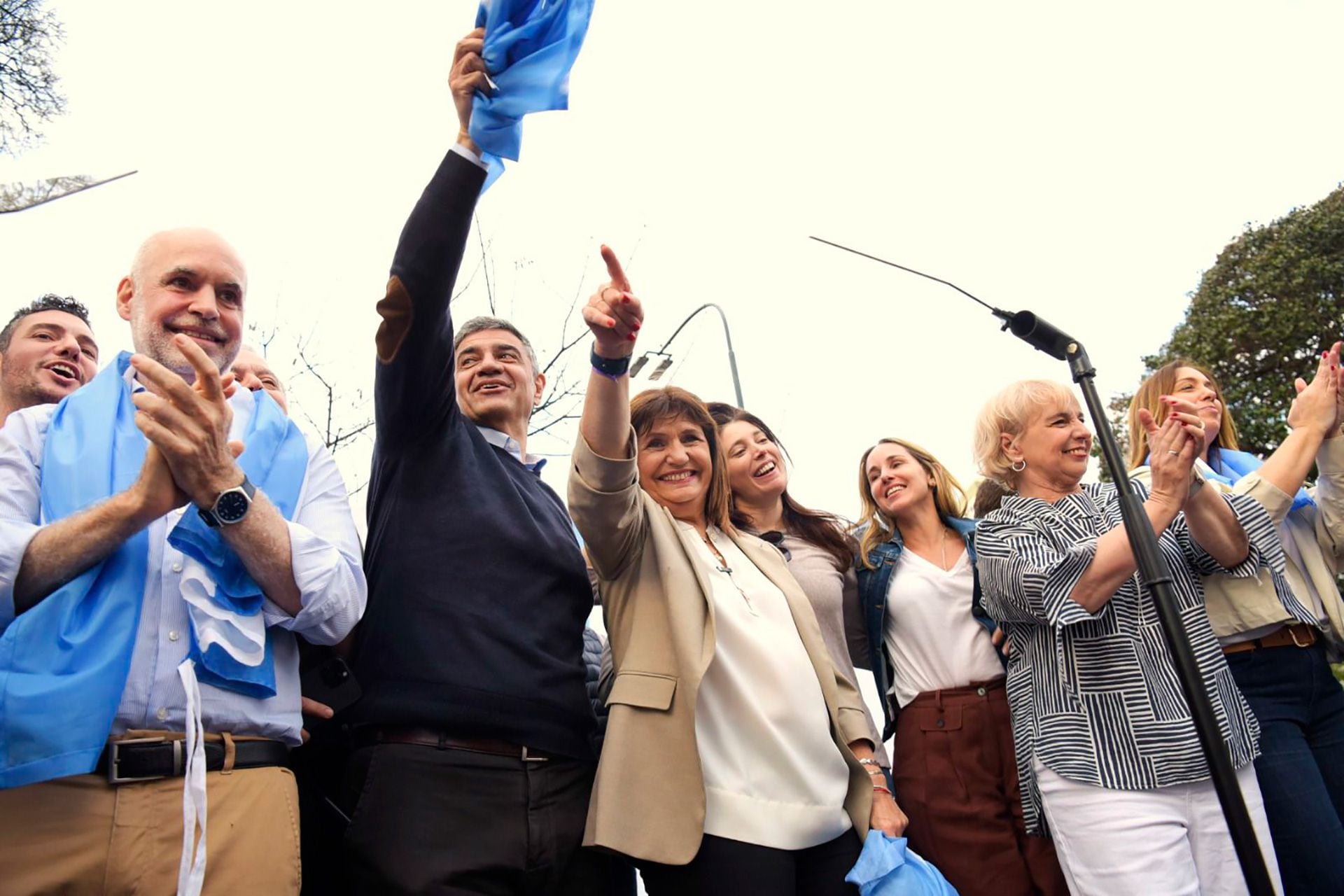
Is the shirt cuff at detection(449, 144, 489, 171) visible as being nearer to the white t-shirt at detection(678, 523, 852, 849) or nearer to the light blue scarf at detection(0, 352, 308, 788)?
the light blue scarf at detection(0, 352, 308, 788)

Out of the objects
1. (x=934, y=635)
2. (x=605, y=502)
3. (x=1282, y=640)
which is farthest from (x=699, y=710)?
(x=1282, y=640)

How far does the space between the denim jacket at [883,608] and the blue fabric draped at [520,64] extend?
205 centimetres

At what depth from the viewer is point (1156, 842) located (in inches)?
103

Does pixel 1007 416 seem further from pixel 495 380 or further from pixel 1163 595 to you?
pixel 495 380

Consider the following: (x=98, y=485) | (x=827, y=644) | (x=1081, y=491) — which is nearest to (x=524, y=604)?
(x=98, y=485)

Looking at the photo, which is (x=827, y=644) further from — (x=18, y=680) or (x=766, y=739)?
(x=18, y=680)

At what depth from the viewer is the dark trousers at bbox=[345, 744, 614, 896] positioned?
80.3 inches

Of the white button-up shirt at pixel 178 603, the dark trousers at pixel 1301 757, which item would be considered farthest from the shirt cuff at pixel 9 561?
the dark trousers at pixel 1301 757

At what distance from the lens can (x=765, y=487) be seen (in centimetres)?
365

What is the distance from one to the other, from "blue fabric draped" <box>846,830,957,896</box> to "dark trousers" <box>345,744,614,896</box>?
Result: 27.1 inches

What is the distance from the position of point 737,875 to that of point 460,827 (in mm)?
686

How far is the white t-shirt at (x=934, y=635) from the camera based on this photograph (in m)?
3.29

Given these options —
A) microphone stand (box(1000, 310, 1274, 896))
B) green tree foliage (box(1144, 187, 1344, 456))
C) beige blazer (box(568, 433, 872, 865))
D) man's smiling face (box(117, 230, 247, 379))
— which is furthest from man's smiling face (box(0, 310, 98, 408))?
green tree foliage (box(1144, 187, 1344, 456))

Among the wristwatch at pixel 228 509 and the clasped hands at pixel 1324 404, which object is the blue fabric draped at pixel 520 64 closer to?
the wristwatch at pixel 228 509
